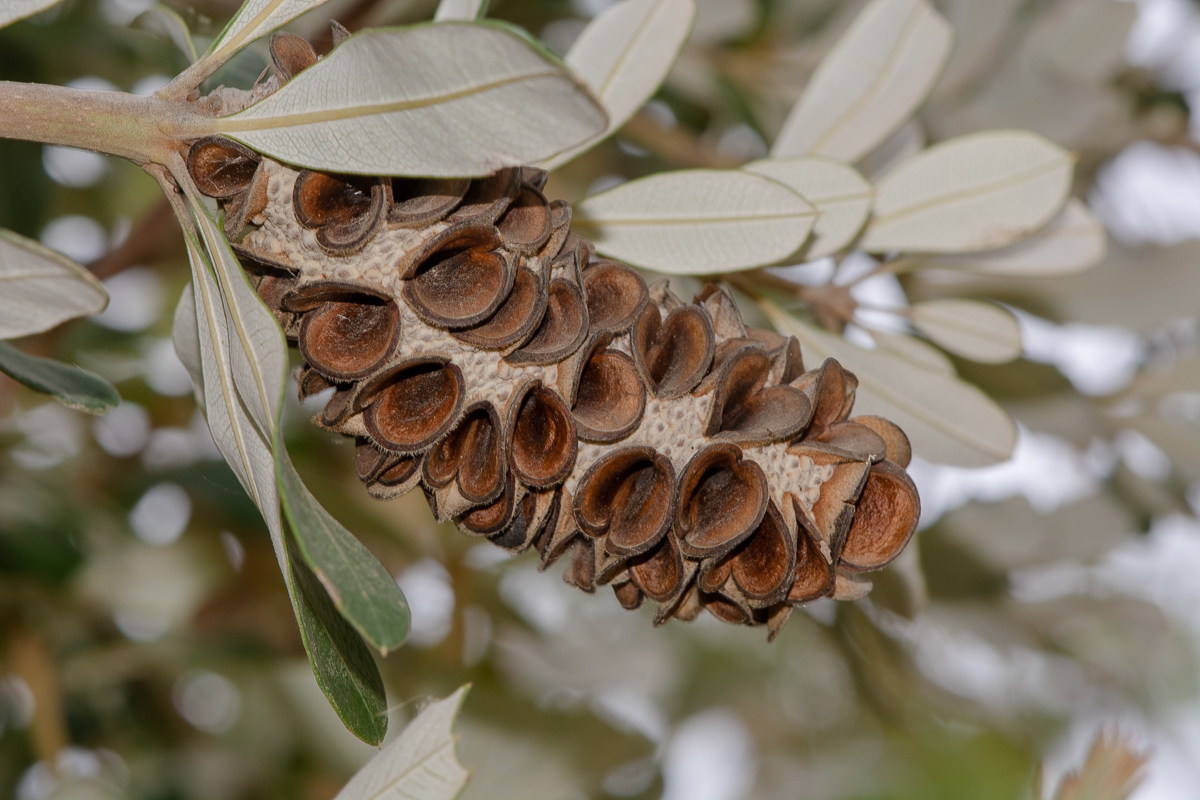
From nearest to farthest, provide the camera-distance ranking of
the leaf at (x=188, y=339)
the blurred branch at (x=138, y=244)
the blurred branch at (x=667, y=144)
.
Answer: the leaf at (x=188, y=339), the blurred branch at (x=138, y=244), the blurred branch at (x=667, y=144)

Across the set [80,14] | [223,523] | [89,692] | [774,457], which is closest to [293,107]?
[774,457]

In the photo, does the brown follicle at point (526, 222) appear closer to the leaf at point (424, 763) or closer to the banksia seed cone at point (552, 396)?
the banksia seed cone at point (552, 396)

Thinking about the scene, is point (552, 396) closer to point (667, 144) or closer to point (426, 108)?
point (426, 108)

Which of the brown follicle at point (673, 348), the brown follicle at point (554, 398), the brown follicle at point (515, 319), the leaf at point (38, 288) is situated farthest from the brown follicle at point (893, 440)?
the leaf at point (38, 288)

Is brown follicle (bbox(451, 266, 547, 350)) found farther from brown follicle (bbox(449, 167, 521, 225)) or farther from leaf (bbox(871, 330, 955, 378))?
leaf (bbox(871, 330, 955, 378))

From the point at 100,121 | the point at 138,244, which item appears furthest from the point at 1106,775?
the point at 138,244

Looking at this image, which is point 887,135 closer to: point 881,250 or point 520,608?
point 881,250
